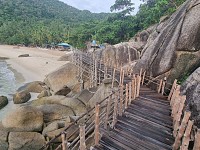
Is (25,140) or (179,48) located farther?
(179,48)

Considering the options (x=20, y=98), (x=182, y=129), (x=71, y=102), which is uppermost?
(x=182, y=129)

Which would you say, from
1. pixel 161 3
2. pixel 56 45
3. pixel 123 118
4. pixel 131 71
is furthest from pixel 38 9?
pixel 123 118

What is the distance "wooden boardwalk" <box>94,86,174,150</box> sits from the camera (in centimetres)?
624

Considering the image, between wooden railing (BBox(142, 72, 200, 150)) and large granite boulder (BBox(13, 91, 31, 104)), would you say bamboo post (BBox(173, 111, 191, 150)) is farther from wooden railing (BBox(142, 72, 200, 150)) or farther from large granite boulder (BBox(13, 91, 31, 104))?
large granite boulder (BBox(13, 91, 31, 104))

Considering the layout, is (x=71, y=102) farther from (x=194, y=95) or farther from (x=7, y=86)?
(x=7, y=86)

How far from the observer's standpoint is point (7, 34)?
212 ft

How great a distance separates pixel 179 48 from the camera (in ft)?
38.6

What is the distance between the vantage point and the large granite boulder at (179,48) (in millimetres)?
11258

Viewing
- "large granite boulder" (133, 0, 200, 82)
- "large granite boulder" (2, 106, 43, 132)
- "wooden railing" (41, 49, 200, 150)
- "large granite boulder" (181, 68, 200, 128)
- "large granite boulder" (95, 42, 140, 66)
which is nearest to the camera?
"wooden railing" (41, 49, 200, 150)

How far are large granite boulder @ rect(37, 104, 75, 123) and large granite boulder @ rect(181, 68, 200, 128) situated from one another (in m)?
6.73

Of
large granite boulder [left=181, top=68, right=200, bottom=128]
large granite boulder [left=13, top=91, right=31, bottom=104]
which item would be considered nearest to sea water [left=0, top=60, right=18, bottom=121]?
large granite boulder [left=13, top=91, right=31, bottom=104]

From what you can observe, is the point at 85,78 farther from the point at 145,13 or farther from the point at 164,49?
the point at 145,13

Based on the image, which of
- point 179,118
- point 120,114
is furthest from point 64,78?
point 179,118

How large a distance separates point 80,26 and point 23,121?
45.4 meters
